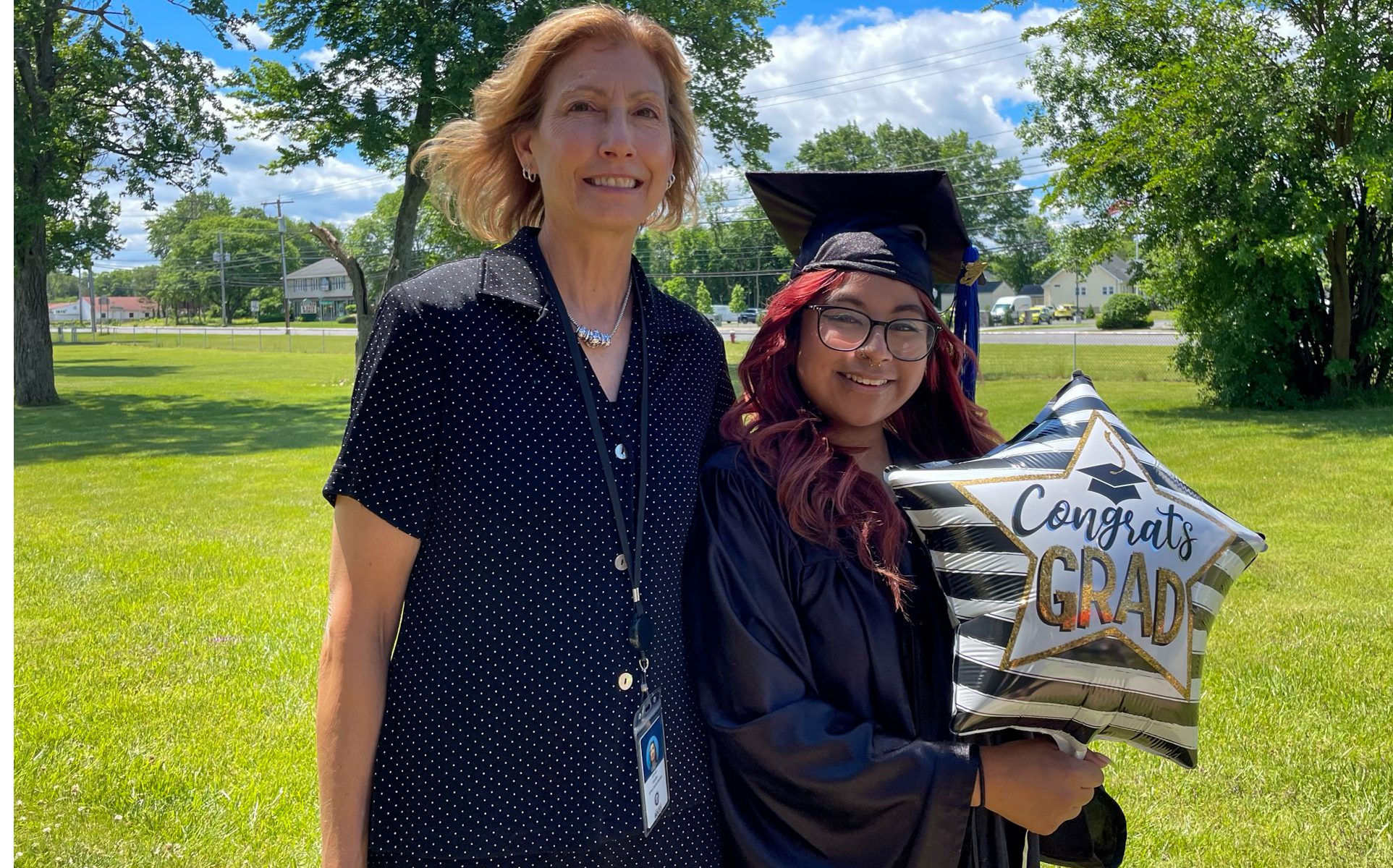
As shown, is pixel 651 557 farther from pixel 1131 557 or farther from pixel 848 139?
pixel 848 139

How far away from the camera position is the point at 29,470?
11742mm

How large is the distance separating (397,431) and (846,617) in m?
0.78

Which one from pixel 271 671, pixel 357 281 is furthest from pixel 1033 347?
pixel 271 671

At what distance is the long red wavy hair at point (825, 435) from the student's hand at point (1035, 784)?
288 mm

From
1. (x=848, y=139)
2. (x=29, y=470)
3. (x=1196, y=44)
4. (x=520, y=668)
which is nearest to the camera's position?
(x=520, y=668)

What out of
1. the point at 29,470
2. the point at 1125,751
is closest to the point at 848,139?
the point at 29,470

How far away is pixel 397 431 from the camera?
1.52m

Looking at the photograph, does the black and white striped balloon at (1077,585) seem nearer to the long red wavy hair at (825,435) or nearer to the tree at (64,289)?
the long red wavy hair at (825,435)

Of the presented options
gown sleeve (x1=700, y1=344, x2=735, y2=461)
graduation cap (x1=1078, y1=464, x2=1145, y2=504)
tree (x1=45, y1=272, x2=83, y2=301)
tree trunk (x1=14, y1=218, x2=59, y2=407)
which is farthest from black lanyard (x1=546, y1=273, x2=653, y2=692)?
tree (x1=45, y1=272, x2=83, y2=301)

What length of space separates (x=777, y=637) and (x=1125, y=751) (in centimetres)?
316

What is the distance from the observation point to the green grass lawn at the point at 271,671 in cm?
363

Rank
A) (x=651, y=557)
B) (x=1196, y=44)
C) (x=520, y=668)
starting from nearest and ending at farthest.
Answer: (x=520, y=668) < (x=651, y=557) < (x=1196, y=44)

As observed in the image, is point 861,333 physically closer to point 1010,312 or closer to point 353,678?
point 353,678

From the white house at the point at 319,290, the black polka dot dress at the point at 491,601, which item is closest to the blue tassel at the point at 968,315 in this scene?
the black polka dot dress at the point at 491,601
